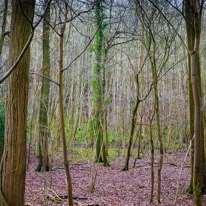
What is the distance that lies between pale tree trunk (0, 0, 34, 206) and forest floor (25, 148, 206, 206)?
51cm

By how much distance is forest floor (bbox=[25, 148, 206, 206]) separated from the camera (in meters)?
2.87

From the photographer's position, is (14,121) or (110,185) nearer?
(14,121)

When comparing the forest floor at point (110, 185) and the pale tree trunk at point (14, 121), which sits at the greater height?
the pale tree trunk at point (14, 121)

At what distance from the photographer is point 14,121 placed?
1.85 metres

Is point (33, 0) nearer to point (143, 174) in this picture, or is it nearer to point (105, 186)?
point (105, 186)

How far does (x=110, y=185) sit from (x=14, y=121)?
2.57 m

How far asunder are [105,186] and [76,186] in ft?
1.73

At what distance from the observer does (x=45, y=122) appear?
15.4 feet

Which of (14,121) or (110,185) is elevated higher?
(14,121)

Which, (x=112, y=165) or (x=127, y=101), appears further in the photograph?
(x=127, y=101)

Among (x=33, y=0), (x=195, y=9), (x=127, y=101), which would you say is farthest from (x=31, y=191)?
(x=127, y=101)

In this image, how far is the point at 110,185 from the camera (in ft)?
12.5

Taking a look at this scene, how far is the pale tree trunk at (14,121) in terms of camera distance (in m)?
1.83

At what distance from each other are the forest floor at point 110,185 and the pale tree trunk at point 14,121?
515 millimetres
